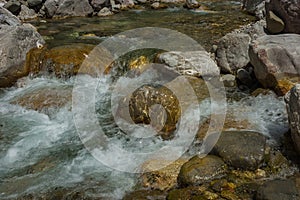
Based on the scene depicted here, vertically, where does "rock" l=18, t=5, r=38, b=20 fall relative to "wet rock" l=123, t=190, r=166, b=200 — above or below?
above

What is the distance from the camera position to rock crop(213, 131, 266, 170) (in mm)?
4945

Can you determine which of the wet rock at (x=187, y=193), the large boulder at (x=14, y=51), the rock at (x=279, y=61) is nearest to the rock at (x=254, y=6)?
the rock at (x=279, y=61)

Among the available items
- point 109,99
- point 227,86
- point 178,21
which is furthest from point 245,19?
point 109,99

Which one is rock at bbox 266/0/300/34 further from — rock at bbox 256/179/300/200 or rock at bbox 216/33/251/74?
rock at bbox 256/179/300/200

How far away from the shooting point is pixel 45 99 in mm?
8023

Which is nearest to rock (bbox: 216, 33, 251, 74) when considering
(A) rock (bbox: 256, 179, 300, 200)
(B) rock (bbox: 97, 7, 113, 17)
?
(A) rock (bbox: 256, 179, 300, 200)

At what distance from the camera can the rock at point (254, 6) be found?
53.7 ft

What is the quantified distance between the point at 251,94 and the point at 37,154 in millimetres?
4806

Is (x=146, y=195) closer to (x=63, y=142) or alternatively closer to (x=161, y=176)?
(x=161, y=176)

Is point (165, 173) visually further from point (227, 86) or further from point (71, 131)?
point (227, 86)

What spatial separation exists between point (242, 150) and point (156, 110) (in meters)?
1.97

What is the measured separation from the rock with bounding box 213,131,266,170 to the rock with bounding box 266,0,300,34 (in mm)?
3944

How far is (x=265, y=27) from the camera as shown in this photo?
9.05m

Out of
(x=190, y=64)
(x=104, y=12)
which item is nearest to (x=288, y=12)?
(x=190, y=64)
